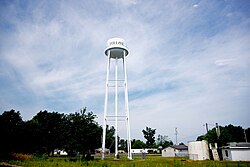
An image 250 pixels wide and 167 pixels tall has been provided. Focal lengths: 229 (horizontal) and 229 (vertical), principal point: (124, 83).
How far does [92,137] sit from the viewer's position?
33.2 metres

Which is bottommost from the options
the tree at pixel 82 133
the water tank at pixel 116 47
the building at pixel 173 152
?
the building at pixel 173 152

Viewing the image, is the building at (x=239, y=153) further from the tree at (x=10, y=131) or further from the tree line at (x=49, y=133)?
the tree at (x=10, y=131)

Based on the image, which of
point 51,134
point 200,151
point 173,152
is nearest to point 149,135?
point 173,152

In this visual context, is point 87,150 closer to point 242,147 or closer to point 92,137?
point 92,137

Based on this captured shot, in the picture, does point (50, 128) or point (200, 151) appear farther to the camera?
point (50, 128)

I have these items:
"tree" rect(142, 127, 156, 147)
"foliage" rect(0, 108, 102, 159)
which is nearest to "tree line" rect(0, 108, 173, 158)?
"foliage" rect(0, 108, 102, 159)

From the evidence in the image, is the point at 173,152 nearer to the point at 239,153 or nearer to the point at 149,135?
the point at 239,153

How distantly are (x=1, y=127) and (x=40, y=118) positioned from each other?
76.9ft

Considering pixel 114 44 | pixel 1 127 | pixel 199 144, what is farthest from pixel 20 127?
pixel 199 144

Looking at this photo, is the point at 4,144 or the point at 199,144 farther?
the point at 199,144

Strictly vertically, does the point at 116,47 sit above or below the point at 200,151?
above

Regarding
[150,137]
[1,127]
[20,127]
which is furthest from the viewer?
[150,137]

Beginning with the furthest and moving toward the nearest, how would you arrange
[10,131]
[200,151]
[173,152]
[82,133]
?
[173,152]
[10,131]
[200,151]
[82,133]

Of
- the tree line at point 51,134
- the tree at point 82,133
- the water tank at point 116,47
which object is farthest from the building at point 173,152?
the water tank at point 116,47
